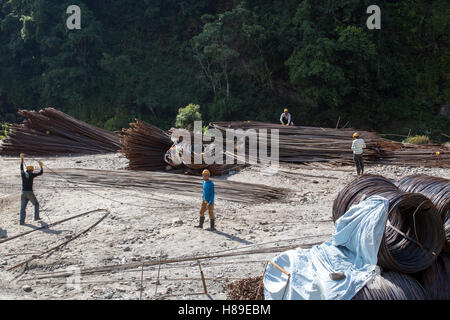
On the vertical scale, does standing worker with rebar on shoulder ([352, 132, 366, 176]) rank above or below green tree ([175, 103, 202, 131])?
below

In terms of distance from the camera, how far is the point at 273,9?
1991cm

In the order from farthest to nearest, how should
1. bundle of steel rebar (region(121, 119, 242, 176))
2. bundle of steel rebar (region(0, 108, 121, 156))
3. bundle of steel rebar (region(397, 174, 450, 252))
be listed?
bundle of steel rebar (region(0, 108, 121, 156)) → bundle of steel rebar (region(121, 119, 242, 176)) → bundle of steel rebar (region(397, 174, 450, 252))

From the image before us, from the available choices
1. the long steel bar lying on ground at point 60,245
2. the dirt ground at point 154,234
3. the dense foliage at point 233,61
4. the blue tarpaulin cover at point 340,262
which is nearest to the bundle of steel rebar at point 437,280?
the blue tarpaulin cover at point 340,262

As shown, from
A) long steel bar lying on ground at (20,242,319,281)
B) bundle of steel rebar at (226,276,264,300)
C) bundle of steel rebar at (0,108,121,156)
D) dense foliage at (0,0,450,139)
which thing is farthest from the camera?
dense foliage at (0,0,450,139)

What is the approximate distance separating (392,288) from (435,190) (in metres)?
1.48

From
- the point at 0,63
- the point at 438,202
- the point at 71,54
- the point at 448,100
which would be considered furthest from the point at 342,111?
the point at 0,63

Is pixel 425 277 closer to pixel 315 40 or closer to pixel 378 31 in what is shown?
pixel 315 40

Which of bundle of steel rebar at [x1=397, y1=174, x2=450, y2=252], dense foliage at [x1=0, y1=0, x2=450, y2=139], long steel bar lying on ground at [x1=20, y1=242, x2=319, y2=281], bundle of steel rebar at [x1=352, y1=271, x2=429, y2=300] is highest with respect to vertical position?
dense foliage at [x1=0, y1=0, x2=450, y2=139]

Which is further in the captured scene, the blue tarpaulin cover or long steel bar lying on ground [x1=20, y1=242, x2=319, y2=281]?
long steel bar lying on ground [x1=20, y1=242, x2=319, y2=281]

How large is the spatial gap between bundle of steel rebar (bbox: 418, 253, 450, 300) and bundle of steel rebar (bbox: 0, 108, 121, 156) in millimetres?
9553

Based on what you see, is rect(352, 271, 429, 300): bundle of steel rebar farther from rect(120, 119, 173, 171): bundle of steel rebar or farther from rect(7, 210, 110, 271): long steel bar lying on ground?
rect(120, 119, 173, 171): bundle of steel rebar

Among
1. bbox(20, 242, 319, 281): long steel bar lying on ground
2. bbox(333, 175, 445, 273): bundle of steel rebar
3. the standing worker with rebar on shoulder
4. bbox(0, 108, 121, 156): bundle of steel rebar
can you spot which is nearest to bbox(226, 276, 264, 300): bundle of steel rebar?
bbox(20, 242, 319, 281): long steel bar lying on ground

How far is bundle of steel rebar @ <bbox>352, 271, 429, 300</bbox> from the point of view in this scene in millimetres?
4078

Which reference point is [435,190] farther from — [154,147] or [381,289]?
[154,147]
